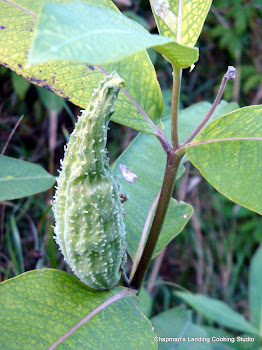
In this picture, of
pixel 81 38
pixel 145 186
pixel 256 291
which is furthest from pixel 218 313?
pixel 81 38

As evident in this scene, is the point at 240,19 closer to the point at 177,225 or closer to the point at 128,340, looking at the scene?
the point at 177,225

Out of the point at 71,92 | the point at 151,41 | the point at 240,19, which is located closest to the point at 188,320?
the point at 71,92

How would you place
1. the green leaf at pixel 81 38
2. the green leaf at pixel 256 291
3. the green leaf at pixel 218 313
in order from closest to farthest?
the green leaf at pixel 81 38 → the green leaf at pixel 218 313 → the green leaf at pixel 256 291

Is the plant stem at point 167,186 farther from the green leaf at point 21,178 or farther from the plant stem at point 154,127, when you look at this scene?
the green leaf at point 21,178

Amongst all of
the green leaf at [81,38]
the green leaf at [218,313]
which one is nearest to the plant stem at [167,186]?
the green leaf at [81,38]

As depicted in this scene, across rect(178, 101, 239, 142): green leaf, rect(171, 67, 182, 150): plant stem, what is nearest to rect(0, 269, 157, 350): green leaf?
rect(171, 67, 182, 150): plant stem
